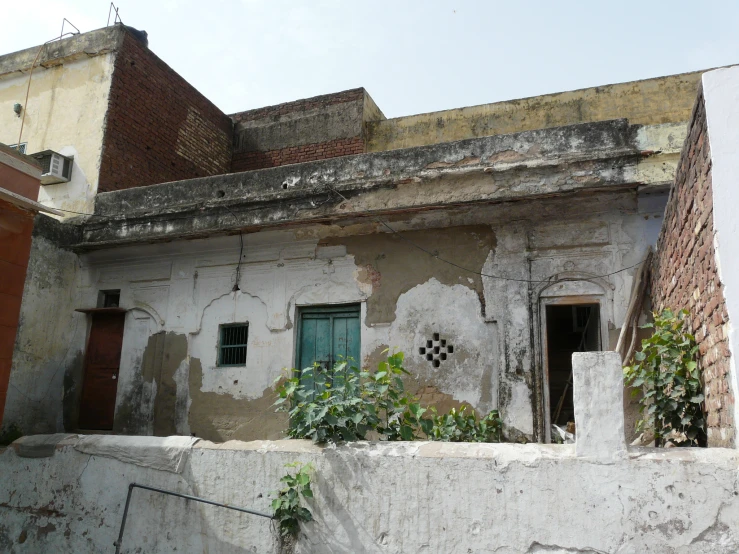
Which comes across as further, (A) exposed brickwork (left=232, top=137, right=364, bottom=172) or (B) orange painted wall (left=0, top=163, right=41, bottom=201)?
(A) exposed brickwork (left=232, top=137, right=364, bottom=172)

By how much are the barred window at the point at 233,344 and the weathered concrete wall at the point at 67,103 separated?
116 inches

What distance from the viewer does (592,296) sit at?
20.9 ft

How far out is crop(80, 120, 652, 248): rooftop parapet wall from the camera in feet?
20.0

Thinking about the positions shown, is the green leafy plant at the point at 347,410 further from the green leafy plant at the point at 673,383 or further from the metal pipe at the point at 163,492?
the green leafy plant at the point at 673,383

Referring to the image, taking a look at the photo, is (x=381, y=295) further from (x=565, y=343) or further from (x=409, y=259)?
(x=565, y=343)

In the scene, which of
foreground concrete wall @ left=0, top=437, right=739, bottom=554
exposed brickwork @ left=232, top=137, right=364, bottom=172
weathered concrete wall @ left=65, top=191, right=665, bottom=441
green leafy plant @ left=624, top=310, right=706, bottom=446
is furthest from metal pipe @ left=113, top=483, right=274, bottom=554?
exposed brickwork @ left=232, top=137, right=364, bottom=172

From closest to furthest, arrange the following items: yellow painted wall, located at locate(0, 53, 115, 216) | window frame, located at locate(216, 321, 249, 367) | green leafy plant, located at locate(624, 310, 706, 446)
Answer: green leafy plant, located at locate(624, 310, 706, 446) < window frame, located at locate(216, 321, 249, 367) < yellow painted wall, located at locate(0, 53, 115, 216)

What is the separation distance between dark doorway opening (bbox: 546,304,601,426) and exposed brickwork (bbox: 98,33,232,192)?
21.9 ft

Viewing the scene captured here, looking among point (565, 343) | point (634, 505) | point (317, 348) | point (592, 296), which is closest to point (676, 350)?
point (634, 505)

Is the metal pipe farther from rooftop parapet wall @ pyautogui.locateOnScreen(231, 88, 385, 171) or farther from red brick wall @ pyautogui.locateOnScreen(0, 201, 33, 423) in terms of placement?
rooftop parapet wall @ pyautogui.locateOnScreen(231, 88, 385, 171)

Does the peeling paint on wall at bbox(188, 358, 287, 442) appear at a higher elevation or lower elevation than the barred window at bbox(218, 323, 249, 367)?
lower

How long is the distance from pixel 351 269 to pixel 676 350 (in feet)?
→ 13.4

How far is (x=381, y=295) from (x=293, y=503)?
11.5 feet

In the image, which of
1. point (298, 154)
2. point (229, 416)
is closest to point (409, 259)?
point (229, 416)
